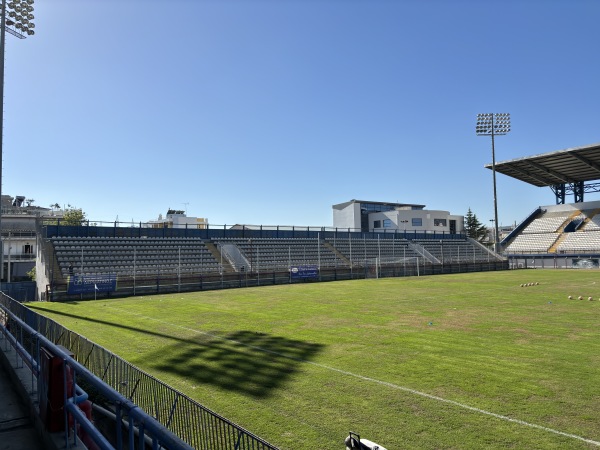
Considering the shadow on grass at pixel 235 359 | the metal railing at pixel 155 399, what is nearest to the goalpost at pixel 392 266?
the shadow on grass at pixel 235 359

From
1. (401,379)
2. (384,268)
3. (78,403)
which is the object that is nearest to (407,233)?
(384,268)

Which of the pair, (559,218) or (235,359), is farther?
(559,218)

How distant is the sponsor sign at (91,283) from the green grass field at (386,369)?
8.95m

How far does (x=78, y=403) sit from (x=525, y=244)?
80360mm

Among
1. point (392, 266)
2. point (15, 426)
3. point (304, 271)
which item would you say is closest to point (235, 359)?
point (15, 426)

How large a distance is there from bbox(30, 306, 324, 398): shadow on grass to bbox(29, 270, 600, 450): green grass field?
32 millimetres

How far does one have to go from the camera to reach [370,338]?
1321 cm

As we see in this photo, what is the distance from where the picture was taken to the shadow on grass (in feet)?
29.9

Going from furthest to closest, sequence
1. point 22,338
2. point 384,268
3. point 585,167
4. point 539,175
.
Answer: point 539,175 → point 585,167 → point 384,268 → point 22,338

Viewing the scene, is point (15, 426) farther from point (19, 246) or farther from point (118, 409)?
point (19, 246)

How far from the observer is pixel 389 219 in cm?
8206

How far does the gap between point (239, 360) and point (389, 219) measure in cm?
7386

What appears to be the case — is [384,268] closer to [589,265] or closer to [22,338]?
[589,265]

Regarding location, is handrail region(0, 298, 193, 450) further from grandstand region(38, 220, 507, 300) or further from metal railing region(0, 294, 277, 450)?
grandstand region(38, 220, 507, 300)
